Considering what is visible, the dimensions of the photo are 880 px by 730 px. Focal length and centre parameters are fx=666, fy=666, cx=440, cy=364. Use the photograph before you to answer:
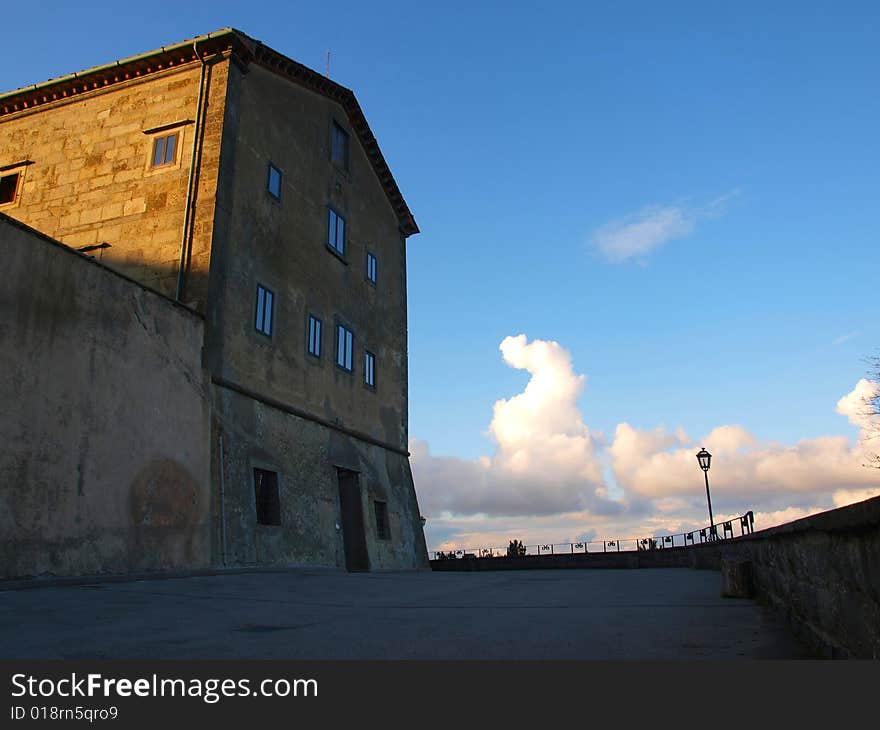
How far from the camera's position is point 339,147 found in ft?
73.9

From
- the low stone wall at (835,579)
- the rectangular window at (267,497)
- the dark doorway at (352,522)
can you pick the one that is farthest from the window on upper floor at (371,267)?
the low stone wall at (835,579)

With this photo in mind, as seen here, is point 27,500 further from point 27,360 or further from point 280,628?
point 280,628

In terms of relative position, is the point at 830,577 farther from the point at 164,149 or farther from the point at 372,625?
the point at 164,149

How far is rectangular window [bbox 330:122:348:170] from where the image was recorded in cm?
2191

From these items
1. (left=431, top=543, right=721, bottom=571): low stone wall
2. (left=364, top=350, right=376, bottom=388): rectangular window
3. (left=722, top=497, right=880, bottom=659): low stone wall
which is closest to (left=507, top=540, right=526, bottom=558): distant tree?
(left=431, top=543, right=721, bottom=571): low stone wall

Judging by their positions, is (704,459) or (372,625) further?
(704,459)

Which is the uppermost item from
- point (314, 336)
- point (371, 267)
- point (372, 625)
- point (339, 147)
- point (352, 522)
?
point (339, 147)

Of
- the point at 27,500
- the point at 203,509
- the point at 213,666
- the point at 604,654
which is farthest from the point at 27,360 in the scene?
the point at 604,654

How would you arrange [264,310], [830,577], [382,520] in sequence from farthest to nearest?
1. [382,520]
2. [264,310]
3. [830,577]

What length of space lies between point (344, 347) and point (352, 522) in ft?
17.6

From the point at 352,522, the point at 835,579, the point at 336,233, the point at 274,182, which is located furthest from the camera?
the point at 336,233

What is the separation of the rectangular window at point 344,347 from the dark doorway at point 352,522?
3.33 meters

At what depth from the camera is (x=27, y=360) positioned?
10.3 meters

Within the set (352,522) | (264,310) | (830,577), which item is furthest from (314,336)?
(830,577)
